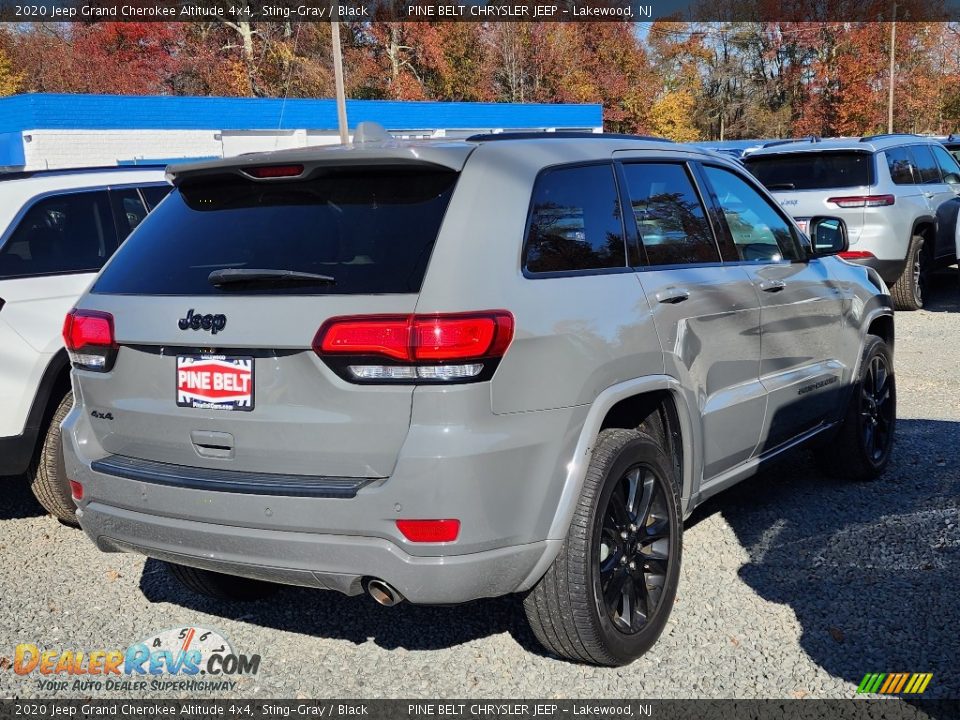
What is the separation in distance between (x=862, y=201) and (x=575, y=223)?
8.06 m

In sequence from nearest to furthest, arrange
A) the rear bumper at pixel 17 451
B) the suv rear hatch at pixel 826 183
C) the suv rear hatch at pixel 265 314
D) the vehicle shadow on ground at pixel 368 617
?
the suv rear hatch at pixel 265 314 < the vehicle shadow on ground at pixel 368 617 < the rear bumper at pixel 17 451 < the suv rear hatch at pixel 826 183

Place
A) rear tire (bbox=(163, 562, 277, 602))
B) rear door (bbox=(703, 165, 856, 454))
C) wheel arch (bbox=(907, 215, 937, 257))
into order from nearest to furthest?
1. rear tire (bbox=(163, 562, 277, 602))
2. rear door (bbox=(703, 165, 856, 454))
3. wheel arch (bbox=(907, 215, 937, 257))

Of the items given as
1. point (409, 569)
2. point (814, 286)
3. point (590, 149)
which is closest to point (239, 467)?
point (409, 569)

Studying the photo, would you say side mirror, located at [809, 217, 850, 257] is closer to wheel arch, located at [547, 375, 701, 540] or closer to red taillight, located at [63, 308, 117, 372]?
wheel arch, located at [547, 375, 701, 540]

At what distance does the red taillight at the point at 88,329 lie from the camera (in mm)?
3484

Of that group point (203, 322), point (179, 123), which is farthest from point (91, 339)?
point (179, 123)

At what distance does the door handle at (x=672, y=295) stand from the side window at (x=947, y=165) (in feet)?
32.1

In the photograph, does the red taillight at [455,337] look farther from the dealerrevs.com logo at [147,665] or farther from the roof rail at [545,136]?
the dealerrevs.com logo at [147,665]

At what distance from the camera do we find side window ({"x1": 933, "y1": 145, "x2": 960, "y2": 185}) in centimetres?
1239

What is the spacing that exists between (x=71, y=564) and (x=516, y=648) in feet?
7.62

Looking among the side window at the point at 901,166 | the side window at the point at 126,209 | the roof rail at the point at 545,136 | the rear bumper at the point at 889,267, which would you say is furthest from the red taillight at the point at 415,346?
the side window at the point at 901,166

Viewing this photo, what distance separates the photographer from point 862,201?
1069 cm

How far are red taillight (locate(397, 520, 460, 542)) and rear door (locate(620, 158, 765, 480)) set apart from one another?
1170 millimetres

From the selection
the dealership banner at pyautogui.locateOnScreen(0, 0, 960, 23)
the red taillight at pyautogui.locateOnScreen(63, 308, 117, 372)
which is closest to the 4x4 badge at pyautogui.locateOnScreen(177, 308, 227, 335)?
the red taillight at pyautogui.locateOnScreen(63, 308, 117, 372)
